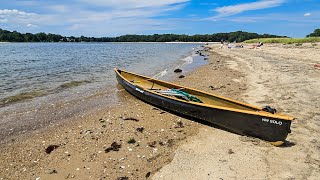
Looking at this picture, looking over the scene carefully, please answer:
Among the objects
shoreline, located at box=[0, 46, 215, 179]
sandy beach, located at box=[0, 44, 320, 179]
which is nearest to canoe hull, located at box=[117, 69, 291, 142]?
sandy beach, located at box=[0, 44, 320, 179]

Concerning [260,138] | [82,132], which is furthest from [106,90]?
[260,138]

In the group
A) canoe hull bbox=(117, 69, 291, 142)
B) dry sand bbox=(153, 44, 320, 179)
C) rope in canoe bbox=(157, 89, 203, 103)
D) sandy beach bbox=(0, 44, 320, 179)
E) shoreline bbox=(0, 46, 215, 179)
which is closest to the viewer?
dry sand bbox=(153, 44, 320, 179)

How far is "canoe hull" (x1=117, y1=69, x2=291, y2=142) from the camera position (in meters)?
6.52

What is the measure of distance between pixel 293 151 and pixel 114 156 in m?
4.30

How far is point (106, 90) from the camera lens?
15156 mm

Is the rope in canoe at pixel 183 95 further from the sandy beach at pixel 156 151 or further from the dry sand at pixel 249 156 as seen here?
the dry sand at pixel 249 156

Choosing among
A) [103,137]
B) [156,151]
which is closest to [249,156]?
[156,151]

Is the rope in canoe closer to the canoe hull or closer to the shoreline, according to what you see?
the canoe hull

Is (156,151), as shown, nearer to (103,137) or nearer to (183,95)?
(103,137)

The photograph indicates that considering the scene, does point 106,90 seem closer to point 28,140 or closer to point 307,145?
point 28,140

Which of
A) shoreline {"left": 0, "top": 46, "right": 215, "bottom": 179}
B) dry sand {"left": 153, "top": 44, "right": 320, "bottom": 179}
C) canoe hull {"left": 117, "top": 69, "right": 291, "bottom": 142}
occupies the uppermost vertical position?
canoe hull {"left": 117, "top": 69, "right": 291, "bottom": 142}

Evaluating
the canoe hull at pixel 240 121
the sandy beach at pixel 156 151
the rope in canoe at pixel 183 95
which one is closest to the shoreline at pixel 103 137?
the sandy beach at pixel 156 151

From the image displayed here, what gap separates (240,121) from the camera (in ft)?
23.8

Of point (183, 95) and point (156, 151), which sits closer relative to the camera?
point (156, 151)
